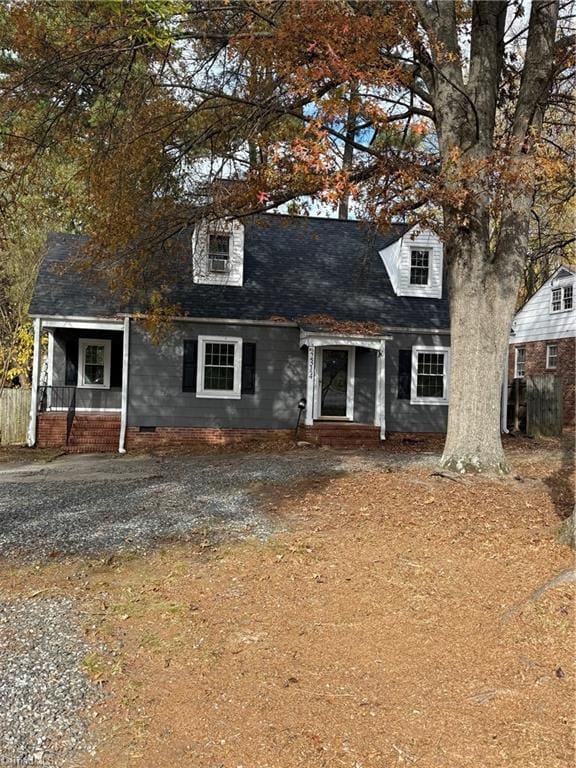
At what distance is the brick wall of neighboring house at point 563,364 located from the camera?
20.9 meters

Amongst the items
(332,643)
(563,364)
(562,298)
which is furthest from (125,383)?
(562,298)

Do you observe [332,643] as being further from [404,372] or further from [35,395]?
[404,372]

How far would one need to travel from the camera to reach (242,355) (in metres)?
14.5

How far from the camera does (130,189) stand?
1012 centimetres

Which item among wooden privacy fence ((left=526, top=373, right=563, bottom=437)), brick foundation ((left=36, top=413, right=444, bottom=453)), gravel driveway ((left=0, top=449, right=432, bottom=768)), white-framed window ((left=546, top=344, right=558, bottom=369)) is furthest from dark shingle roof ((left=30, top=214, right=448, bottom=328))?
white-framed window ((left=546, top=344, right=558, bottom=369))

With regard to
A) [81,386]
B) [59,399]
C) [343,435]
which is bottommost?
[343,435]

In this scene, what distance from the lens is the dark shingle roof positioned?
14297mm

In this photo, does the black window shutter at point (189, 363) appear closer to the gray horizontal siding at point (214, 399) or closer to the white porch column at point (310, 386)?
the gray horizontal siding at point (214, 399)

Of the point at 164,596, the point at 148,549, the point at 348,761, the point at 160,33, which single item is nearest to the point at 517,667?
the point at 348,761

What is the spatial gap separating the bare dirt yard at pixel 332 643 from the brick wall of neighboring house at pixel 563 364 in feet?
51.4

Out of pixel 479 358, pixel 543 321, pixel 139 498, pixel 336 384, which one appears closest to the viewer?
pixel 139 498

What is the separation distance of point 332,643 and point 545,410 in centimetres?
1472

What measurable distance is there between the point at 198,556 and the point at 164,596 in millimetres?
964

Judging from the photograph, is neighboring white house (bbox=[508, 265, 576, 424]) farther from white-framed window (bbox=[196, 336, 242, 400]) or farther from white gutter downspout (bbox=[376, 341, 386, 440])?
white-framed window (bbox=[196, 336, 242, 400])
